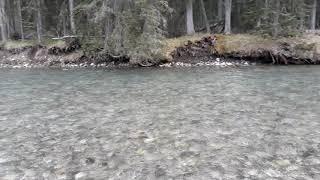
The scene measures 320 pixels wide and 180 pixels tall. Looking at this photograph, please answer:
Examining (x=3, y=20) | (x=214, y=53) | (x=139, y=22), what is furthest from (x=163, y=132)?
(x=3, y=20)

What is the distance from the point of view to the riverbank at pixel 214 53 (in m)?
24.4

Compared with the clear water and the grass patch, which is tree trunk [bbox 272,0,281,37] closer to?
the grass patch

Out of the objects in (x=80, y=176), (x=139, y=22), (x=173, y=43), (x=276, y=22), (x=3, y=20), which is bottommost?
(x=80, y=176)

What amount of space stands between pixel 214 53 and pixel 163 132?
1828 centimetres

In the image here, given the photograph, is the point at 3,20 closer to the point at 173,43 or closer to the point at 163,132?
the point at 173,43

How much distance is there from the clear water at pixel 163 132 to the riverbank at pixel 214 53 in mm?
9588

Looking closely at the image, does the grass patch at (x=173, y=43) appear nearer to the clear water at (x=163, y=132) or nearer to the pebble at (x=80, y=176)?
the clear water at (x=163, y=132)

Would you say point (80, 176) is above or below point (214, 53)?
below

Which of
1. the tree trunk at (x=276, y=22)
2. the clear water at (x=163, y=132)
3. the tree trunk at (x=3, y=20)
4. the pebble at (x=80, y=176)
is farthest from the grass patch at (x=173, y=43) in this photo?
the pebble at (x=80, y=176)

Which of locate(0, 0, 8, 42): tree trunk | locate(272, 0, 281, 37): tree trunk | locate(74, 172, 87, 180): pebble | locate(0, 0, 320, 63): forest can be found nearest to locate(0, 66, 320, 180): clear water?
locate(74, 172, 87, 180): pebble

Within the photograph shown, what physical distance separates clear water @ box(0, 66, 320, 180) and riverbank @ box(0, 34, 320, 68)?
959cm

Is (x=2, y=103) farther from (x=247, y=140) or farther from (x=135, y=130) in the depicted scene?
(x=247, y=140)

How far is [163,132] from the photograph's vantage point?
8.26m

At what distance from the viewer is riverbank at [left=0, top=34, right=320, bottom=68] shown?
24375 mm
